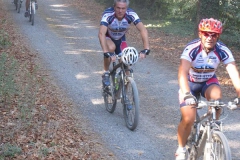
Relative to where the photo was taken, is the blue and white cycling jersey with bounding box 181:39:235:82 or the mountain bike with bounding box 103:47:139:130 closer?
the blue and white cycling jersey with bounding box 181:39:235:82

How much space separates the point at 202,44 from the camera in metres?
5.16

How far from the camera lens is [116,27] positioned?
312 inches

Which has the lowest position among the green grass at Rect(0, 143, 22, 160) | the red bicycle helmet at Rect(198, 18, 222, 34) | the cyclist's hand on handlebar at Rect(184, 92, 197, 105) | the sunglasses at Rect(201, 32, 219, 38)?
the green grass at Rect(0, 143, 22, 160)

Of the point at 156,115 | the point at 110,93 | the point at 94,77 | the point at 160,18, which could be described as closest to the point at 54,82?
the point at 94,77

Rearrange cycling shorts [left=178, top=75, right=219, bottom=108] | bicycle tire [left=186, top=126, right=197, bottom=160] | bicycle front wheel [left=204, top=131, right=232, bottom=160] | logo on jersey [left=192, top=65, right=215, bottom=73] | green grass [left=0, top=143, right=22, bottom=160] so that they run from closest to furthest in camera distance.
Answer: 1. bicycle front wheel [left=204, top=131, right=232, bottom=160]
2. bicycle tire [left=186, top=126, right=197, bottom=160]
3. logo on jersey [left=192, top=65, right=215, bottom=73]
4. cycling shorts [left=178, top=75, right=219, bottom=108]
5. green grass [left=0, top=143, right=22, bottom=160]

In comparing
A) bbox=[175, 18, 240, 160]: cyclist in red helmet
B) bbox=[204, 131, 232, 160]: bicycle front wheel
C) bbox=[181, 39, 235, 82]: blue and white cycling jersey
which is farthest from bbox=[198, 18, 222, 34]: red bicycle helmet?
bbox=[204, 131, 232, 160]: bicycle front wheel

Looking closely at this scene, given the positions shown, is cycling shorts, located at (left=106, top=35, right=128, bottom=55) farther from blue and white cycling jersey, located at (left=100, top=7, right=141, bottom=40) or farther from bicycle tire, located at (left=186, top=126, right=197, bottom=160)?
bicycle tire, located at (left=186, top=126, right=197, bottom=160)

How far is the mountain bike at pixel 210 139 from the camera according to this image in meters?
4.28

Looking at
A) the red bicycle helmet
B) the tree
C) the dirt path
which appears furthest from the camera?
the tree

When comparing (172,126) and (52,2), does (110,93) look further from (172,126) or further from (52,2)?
(52,2)

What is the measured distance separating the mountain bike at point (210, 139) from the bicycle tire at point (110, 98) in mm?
3010

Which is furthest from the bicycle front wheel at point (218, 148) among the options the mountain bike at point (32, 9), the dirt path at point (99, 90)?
the mountain bike at point (32, 9)

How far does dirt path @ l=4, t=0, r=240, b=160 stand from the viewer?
6762mm

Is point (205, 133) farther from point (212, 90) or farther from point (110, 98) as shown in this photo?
point (110, 98)
